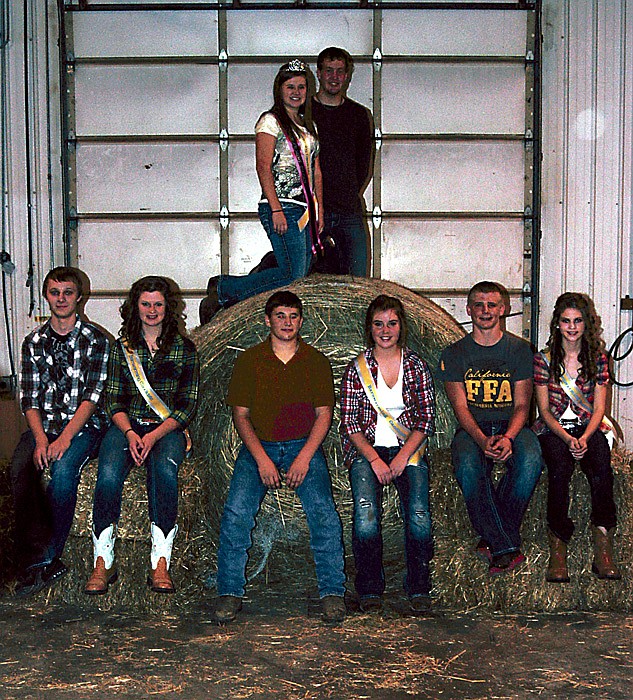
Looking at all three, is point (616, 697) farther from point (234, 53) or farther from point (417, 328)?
point (234, 53)

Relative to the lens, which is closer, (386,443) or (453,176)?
(386,443)

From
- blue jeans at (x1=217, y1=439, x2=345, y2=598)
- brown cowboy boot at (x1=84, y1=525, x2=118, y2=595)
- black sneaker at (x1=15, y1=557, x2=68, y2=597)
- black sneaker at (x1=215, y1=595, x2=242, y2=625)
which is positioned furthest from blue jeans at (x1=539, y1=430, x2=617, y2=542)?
black sneaker at (x1=15, y1=557, x2=68, y2=597)

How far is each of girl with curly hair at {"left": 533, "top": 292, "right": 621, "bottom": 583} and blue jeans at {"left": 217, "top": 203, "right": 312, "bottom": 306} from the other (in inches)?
49.5

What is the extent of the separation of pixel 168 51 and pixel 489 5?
84.0 inches

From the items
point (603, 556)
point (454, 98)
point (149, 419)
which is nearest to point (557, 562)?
point (603, 556)

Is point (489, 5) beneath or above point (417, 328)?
above

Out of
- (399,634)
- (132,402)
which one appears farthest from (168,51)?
(399,634)

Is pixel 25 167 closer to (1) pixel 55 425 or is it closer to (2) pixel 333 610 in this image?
(1) pixel 55 425

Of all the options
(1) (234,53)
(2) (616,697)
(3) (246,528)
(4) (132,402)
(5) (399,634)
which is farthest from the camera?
(1) (234,53)

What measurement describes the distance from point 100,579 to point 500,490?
5.60ft

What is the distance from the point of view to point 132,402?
418 centimetres

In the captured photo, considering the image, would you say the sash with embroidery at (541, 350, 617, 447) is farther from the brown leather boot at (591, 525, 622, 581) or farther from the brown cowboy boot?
the brown cowboy boot

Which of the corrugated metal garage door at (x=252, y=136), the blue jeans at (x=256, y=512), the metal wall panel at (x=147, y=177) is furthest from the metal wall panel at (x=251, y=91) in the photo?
the blue jeans at (x=256, y=512)

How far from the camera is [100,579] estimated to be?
389 centimetres
